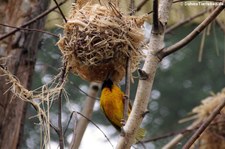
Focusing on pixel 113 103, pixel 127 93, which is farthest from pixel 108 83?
pixel 127 93

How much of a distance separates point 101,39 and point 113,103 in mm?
636

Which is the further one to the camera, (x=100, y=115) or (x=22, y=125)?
(x=100, y=115)

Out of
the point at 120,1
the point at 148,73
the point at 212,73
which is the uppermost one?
the point at 120,1

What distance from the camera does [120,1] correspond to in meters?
2.57

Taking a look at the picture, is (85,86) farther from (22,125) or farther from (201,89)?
(22,125)

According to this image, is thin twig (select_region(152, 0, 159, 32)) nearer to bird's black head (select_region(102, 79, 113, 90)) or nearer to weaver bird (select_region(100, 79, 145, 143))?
bird's black head (select_region(102, 79, 113, 90))

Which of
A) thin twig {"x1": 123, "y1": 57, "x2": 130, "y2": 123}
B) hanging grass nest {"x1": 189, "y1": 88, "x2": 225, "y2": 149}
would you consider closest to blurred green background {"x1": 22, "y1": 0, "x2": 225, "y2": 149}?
hanging grass nest {"x1": 189, "y1": 88, "x2": 225, "y2": 149}

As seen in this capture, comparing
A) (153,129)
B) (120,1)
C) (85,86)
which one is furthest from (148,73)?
(153,129)

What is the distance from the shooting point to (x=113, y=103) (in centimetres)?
296

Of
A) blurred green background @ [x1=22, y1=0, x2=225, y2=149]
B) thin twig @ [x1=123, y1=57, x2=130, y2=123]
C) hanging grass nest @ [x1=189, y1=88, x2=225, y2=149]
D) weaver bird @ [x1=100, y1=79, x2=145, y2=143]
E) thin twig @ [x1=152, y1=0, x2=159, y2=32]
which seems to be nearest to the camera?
thin twig @ [x1=152, y1=0, x2=159, y2=32]

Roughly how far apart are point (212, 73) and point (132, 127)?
5.54m

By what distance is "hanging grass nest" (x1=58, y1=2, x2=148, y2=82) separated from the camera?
2387 mm

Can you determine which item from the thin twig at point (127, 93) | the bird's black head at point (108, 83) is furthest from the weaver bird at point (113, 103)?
the thin twig at point (127, 93)

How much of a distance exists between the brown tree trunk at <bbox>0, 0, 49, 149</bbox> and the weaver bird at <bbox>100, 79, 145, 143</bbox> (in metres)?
0.37
